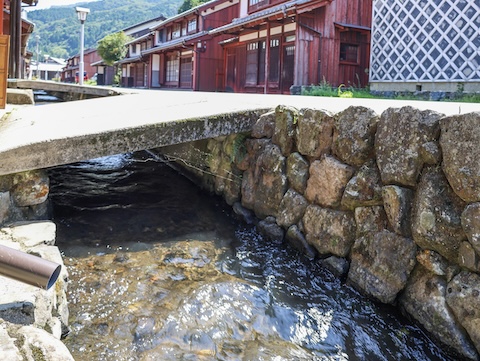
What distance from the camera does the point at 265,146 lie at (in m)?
3.96

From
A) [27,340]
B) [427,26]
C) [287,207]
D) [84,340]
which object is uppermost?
[427,26]

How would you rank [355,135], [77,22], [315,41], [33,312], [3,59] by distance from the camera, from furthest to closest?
[77,22], [315,41], [3,59], [355,135], [33,312]

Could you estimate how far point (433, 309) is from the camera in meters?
2.32

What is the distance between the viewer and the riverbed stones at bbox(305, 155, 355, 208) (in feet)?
10.0

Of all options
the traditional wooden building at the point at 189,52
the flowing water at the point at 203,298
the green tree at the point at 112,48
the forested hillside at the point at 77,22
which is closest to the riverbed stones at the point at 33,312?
the flowing water at the point at 203,298

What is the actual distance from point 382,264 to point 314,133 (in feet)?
3.96

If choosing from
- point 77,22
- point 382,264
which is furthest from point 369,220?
point 77,22

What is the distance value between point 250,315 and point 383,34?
10.9 m

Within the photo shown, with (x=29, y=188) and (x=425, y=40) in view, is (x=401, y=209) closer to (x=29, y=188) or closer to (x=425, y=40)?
(x=29, y=188)

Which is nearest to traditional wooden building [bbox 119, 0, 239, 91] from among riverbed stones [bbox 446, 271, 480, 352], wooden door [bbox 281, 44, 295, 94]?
wooden door [bbox 281, 44, 295, 94]

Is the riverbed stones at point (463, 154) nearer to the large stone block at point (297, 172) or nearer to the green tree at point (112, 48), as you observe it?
the large stone block at point (297, 172)

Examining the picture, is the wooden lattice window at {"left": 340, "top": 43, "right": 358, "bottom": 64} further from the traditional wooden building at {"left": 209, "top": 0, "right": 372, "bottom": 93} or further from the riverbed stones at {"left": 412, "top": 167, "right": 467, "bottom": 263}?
the riverbed stones at {"left": 412, "top": 167, "right": 467, "bottom": 263}

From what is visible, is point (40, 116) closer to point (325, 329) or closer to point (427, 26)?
point (325, 329)

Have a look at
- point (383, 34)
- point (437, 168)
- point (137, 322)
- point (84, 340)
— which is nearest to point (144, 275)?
point (137, 322)
